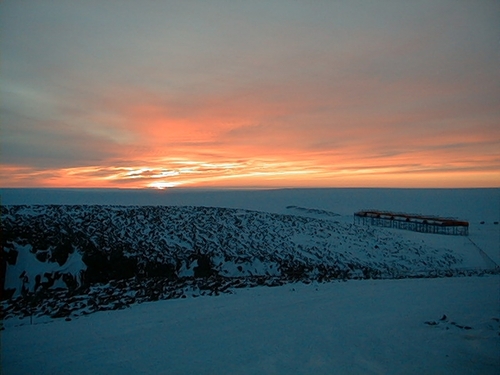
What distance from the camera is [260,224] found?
2052 cm

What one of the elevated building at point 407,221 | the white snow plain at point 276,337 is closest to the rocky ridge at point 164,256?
the white snow plain at point 276,337

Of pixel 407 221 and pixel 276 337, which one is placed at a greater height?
pixel 276 337

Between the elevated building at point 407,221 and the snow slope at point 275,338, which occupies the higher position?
the snow slope at point 275,338

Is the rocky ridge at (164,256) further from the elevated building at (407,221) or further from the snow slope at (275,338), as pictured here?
the elevated building at (407,221)

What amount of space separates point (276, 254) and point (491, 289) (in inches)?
347

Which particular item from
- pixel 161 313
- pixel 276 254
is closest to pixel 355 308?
pixel 161 313

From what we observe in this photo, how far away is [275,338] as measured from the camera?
6875mm

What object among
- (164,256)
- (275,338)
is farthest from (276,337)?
(164,256)

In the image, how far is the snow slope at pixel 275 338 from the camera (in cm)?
577

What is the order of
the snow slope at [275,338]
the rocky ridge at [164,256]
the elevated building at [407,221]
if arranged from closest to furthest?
the snow slope at [275,338] < the rocky ridge at [164,256] < the elevated building at [407,221]

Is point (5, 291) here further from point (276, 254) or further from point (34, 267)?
point (276, 254)

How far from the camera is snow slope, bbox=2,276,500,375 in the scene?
577 centimetres

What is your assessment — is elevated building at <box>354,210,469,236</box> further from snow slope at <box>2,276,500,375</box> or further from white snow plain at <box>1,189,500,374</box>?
snow slope at <box>2,276,500,375</box>

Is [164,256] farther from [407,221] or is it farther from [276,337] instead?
[407,221]
